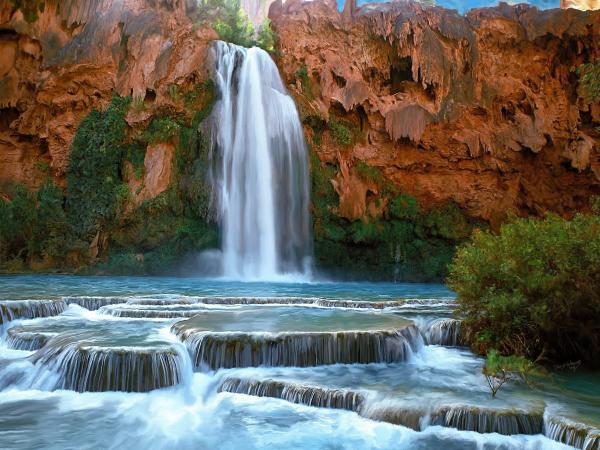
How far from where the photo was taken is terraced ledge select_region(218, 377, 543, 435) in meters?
5.51

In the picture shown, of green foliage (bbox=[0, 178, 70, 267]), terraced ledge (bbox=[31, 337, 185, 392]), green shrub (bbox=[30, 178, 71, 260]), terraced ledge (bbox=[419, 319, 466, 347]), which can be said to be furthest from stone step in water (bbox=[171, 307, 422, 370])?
green foliage (bbox=[0, 178, 70, 267])

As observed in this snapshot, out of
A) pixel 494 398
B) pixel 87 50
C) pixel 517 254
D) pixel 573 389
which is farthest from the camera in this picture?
pixel 87 50

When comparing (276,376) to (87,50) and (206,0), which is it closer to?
(87,50)

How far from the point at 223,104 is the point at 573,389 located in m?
19.9

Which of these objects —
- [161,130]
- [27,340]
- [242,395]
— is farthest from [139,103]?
[242,395]

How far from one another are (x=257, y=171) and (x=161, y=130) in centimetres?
445

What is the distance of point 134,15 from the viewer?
79.6 feet

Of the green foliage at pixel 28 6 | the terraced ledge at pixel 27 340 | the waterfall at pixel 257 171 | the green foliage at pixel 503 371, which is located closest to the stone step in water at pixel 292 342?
the green foliage at pixel 503 371

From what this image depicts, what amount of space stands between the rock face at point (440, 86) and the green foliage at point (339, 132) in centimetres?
24

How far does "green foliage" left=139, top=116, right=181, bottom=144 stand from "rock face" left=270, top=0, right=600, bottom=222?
556 centimetres

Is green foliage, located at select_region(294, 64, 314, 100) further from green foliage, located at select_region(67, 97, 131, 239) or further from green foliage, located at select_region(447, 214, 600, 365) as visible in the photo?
green foliage, located at select_region(447, 214, 600, 365)

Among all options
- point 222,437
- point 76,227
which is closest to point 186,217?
point 76,227

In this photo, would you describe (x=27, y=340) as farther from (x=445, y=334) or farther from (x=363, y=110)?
(x=363, y=110)

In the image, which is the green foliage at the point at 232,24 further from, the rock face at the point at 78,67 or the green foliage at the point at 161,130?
the green foliage at the point at 161,130
